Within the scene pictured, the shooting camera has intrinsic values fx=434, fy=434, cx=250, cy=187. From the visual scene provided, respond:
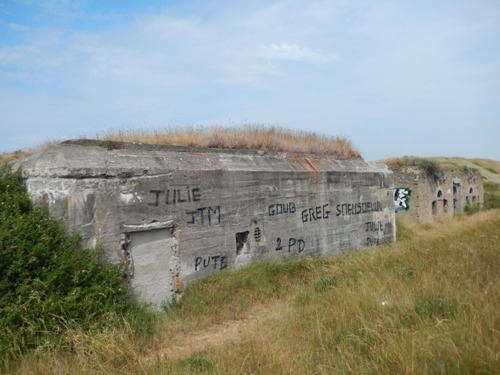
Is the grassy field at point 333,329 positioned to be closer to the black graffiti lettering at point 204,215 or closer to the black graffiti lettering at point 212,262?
the black graffiti lettering at point 212,262

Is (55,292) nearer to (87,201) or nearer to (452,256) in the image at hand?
(87,201)

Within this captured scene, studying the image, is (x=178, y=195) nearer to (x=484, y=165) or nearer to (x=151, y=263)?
(x=151, y=263)

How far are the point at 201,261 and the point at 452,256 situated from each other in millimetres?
3527

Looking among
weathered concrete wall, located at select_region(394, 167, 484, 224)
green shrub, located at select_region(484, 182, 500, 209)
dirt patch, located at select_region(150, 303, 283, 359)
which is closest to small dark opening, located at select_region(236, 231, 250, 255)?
dirt patch, located at select_region(150, 303, 283, 359)

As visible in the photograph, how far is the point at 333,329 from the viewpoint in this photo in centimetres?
431

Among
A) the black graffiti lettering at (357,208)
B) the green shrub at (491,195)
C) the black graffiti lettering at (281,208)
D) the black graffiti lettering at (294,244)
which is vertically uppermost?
the black graffiti lettering at (281,208)

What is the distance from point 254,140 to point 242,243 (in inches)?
81.3

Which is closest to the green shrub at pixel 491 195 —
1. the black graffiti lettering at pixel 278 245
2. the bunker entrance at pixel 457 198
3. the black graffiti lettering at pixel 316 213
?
the bunker entrance at pixel 457 198

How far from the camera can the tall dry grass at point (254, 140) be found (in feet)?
24.1

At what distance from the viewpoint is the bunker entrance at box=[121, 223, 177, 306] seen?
5.84 meters

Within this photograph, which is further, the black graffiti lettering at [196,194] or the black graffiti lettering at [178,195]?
the black graffiti lettering at [196,194]

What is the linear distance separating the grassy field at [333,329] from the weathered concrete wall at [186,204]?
65cm

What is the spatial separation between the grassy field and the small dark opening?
2.87 feet

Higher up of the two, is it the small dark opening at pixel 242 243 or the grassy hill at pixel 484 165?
the grassy hill at pixel 484 165
